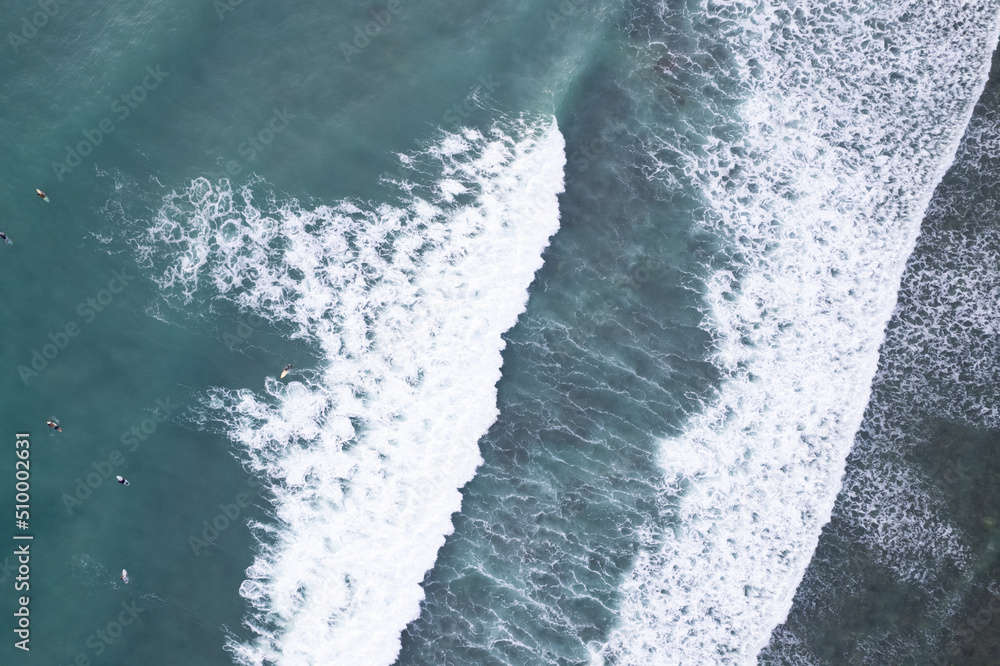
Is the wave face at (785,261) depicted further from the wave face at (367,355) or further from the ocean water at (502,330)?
the wave face at (367,355)

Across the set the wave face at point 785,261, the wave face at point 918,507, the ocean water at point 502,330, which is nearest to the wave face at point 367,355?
the ocean water at point 502,330

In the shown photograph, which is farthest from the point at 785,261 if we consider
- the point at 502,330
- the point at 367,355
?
the point at 367,355

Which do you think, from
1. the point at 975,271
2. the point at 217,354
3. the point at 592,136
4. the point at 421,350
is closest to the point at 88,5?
the point at 217,354

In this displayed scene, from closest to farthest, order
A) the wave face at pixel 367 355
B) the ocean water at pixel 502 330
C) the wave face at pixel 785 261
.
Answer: the wave face at pixel 785 261 < the ocean water at pixel 502 330 < the wave face at pixel 367 355

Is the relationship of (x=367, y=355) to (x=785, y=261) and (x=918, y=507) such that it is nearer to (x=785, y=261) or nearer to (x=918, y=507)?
(x=785, y=261)

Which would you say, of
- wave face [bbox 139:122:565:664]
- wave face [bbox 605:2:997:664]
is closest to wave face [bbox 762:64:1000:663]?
wave face [bbox 605:2:997:664]
